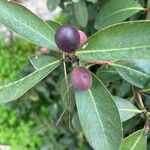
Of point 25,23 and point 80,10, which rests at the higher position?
point 25,23

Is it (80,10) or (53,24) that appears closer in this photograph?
(53,24)

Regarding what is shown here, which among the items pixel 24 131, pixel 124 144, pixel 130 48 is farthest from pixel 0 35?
pixel 130 48

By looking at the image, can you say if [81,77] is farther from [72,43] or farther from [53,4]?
[53,4]

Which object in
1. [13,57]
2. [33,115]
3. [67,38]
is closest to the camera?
[67,38]

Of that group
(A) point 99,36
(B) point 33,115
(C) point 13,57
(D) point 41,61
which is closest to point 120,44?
(A) point 99,36

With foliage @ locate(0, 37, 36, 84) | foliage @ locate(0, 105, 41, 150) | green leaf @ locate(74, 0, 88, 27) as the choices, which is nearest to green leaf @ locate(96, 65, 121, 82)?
green leaf @ locate(74, 0, 88, 27)

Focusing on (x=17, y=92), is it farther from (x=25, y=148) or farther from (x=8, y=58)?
(x=8, y=58)
